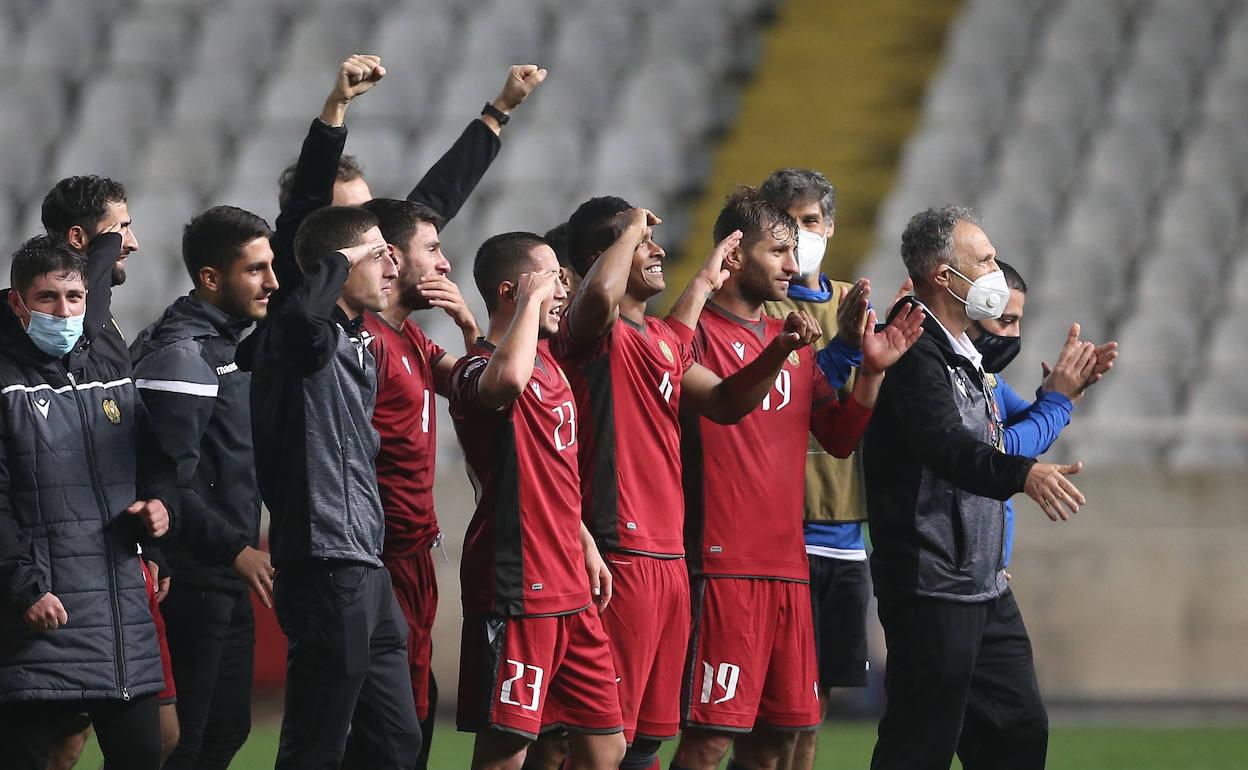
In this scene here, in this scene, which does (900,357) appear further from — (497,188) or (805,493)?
(497,188)

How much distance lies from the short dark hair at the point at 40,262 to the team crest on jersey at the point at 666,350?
62.6 inches

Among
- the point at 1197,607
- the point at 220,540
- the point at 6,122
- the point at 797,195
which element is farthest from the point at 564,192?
the point at 220,540

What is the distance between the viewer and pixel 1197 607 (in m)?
10.2

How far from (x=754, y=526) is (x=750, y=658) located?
382 millimetres

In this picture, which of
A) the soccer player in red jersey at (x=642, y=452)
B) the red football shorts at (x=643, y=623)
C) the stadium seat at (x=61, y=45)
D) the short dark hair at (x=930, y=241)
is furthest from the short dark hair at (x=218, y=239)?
the stadium seat at (x=61, y=45)

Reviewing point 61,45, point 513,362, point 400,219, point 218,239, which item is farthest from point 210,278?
point 61,45

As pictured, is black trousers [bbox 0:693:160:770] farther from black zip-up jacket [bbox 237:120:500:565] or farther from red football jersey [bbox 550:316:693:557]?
red football jersey [bbox 550:316:693:557]

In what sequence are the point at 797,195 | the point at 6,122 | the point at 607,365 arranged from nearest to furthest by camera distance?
the point at 607,365, the point at 797,195, the point at 6,122

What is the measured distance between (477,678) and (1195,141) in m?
9.99

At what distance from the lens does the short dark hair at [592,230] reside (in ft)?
18.2

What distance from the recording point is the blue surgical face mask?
4711 mm

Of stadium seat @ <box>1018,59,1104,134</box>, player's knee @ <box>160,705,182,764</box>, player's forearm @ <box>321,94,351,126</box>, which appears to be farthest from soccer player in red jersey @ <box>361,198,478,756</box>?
stadium seat @ <box>1018,59,1104,134</box>

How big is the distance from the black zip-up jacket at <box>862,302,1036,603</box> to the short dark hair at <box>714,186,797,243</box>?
56 centimetres

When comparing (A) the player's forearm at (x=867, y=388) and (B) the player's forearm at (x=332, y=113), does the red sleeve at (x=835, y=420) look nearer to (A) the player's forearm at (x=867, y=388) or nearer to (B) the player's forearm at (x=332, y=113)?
(A) the player's forearm at (x=867, y=388)
